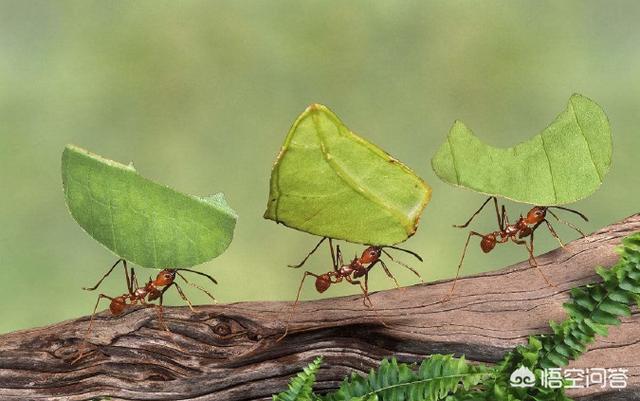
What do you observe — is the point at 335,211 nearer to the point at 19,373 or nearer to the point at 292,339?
the point at 292,339

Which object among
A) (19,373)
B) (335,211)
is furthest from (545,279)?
(19,373)

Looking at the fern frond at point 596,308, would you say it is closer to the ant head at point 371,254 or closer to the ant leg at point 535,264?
the ant leg at point 535,264

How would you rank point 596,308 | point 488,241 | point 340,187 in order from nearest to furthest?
point 340,187
point 596,308
point 488,241

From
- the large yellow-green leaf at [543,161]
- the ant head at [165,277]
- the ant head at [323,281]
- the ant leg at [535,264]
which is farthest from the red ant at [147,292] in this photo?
the ant leg at [535,264]

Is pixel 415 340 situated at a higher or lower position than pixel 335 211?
lower

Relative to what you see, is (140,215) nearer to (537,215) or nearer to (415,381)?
(415,381)

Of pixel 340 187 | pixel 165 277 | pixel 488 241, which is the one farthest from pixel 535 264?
pixel 165 277

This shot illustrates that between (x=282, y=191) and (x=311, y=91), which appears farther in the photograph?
(x=311, y=91)
